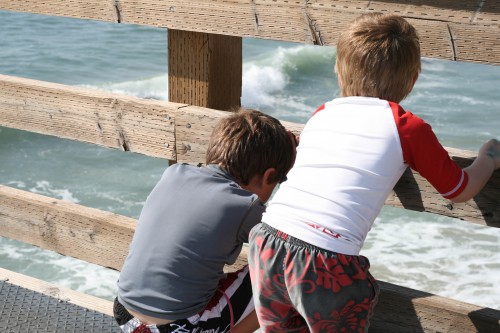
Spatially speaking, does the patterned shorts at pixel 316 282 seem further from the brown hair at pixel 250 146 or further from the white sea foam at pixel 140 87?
the white sea foam at pixel 140 87

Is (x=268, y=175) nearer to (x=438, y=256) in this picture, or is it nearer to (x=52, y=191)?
(x=438, y=256)

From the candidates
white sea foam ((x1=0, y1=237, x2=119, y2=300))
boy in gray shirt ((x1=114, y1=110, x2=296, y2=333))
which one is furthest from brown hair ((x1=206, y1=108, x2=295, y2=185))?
white sea foam ((x1=0, y1=237, x2=119, y2=300))

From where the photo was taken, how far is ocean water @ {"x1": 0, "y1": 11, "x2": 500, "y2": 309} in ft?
21.7

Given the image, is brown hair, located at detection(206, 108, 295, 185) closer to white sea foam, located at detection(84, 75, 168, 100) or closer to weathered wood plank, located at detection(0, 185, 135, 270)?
weathered wood plank, located at detection(0, 185, 135, 270)

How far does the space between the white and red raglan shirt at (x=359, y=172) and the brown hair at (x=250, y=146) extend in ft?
1.04

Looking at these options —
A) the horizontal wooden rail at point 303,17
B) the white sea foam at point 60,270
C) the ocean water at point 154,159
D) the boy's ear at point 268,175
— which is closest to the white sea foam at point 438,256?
the ocean water at point 154,159

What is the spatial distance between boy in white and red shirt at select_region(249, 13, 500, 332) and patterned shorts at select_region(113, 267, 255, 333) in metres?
0.38

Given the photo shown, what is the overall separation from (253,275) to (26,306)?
1.42 metres

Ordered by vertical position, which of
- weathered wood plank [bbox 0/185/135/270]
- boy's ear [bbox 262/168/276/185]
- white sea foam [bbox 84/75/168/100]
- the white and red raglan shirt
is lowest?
white sea foam [bbox 84/75/168/100]

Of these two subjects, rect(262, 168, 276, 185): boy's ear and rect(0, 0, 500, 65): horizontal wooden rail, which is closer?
rect(0, 0, 500, 65): horizontal wooden rail

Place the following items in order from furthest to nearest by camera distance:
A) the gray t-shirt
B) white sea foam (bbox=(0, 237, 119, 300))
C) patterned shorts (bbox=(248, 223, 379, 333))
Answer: white sea foam (bbox=(0, 237, 119, 300)) → the gray t-shirt → patterned shorts (bbox=(248, 223, 379, 333))

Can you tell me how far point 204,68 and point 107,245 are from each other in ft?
2.78

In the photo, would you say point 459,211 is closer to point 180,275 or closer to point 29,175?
point 180,275

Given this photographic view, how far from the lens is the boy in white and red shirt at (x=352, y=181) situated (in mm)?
2113
